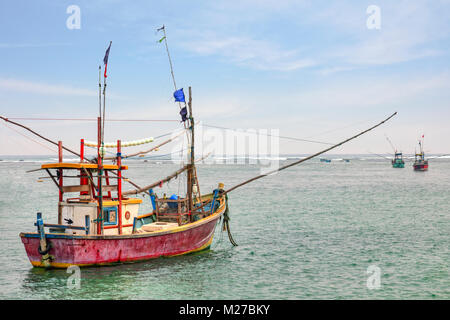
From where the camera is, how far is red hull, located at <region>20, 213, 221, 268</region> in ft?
63.8

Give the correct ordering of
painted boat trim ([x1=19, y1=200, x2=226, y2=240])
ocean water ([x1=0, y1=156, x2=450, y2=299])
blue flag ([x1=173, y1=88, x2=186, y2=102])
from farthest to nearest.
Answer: blue flag ([x1=173, y1=88, x2=186, y2=102]), painted boat trim ([x1=19, y1=200, x2=226, y2=240]), ocean water ([x1=0, y1=156, x2=450, y2=299])

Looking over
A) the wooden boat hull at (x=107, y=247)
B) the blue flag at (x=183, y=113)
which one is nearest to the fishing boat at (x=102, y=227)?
the wooden boat hull at (x=107, y=247)

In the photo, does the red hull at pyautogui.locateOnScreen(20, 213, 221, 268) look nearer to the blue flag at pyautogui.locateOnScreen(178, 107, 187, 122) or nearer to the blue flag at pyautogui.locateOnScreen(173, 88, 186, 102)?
the blue flag at pyautogui.locateOnScreen(178, 107, 187, 122)

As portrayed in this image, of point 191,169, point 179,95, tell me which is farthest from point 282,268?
point 179,95

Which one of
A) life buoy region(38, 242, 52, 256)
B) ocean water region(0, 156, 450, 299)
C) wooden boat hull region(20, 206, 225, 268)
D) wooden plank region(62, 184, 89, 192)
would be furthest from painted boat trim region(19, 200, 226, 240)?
wooden plank region(62, 184, 89, 192)

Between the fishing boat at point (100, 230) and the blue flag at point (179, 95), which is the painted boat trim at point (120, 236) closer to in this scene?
the fishing boat at point (100, 230)

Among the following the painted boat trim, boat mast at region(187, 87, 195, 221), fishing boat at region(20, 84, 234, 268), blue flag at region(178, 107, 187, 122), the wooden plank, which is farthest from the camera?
blue flag at region(178, 107, 187, 122)

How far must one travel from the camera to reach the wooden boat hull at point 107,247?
1945 centimetres

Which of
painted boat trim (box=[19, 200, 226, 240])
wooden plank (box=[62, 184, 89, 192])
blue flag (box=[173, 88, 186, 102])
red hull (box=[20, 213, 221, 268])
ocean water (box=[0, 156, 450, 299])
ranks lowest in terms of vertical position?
ocean water (box=[0, 156, 450, 299])

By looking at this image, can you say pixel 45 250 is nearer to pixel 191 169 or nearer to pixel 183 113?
pixel 191 169

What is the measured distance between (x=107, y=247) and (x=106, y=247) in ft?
0.15

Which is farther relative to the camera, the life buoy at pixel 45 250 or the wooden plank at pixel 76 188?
the wooden plank at pixel 76 188
